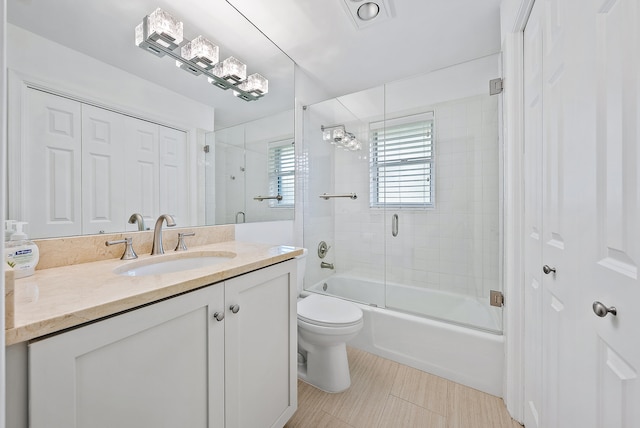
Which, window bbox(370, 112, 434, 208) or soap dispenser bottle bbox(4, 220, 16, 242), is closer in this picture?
soap dispenser bottle bbox(4, 220, 16, 242)

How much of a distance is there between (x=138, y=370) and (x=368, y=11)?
6.62 feet

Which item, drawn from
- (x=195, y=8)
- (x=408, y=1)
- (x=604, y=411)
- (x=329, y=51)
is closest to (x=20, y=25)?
(x=195, y=8)

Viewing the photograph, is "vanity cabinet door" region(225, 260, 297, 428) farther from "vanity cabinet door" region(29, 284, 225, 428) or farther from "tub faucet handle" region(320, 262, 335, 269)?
"tub faucet handle" region(320, 262, 335, 269)

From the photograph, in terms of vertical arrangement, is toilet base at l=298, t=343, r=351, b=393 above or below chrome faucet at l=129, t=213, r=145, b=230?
below

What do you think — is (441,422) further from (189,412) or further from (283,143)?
(283,143)

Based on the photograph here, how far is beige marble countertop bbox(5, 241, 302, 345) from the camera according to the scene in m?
0.52

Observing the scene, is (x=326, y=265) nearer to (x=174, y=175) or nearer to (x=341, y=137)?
(x=341, y=137)

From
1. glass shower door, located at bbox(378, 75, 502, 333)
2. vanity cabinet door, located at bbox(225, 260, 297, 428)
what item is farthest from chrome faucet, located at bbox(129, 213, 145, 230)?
glass shower door, located at bbox(378, 75, 502, 333)

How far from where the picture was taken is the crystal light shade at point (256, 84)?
1771 millimetres

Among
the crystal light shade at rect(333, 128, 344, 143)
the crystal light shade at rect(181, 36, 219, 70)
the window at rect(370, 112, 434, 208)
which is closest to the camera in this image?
the crystal light shade at rect(181, 36, 219, 70)

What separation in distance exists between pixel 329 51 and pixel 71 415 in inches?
89.1

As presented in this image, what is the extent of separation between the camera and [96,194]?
1.06m

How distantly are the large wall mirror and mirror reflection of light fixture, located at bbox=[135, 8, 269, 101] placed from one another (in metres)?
0.04

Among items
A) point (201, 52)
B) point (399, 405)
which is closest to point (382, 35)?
point (201, 52)
